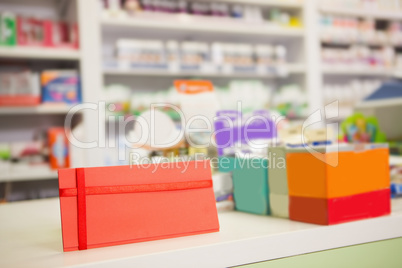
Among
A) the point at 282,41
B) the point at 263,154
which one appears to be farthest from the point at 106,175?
the point at 282,41

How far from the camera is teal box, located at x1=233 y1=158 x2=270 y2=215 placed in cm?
87

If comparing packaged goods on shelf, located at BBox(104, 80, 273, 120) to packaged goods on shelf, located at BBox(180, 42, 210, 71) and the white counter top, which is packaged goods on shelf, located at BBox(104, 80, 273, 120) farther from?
the white counter top

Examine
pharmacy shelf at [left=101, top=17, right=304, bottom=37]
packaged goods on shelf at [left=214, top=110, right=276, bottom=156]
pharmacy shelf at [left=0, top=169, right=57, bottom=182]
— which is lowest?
pharmacy shelf at [left=0, top=169, right=57, bottom=182]

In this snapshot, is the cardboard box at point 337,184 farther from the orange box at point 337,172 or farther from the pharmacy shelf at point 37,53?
the pharmacy shelf at point 37,53

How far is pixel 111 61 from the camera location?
2.76 meters

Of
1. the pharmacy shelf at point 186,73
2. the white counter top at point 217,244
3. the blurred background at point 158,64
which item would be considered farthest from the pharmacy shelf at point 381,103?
the pharmacy shelf at point 186,73

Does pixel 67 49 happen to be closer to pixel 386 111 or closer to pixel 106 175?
pixel 386 111

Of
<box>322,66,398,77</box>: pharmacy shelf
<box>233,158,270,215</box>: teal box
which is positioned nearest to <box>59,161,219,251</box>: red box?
<box>233,158,270,215</box>: teal box

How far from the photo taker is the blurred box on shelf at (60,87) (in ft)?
8.30

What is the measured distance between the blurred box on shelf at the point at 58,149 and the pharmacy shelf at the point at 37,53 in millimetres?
498

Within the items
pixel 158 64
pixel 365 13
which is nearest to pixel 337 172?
pixel 158 64

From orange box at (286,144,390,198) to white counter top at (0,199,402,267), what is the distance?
7 centimetres

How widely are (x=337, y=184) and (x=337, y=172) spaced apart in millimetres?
23

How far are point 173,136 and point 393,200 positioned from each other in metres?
0.61
